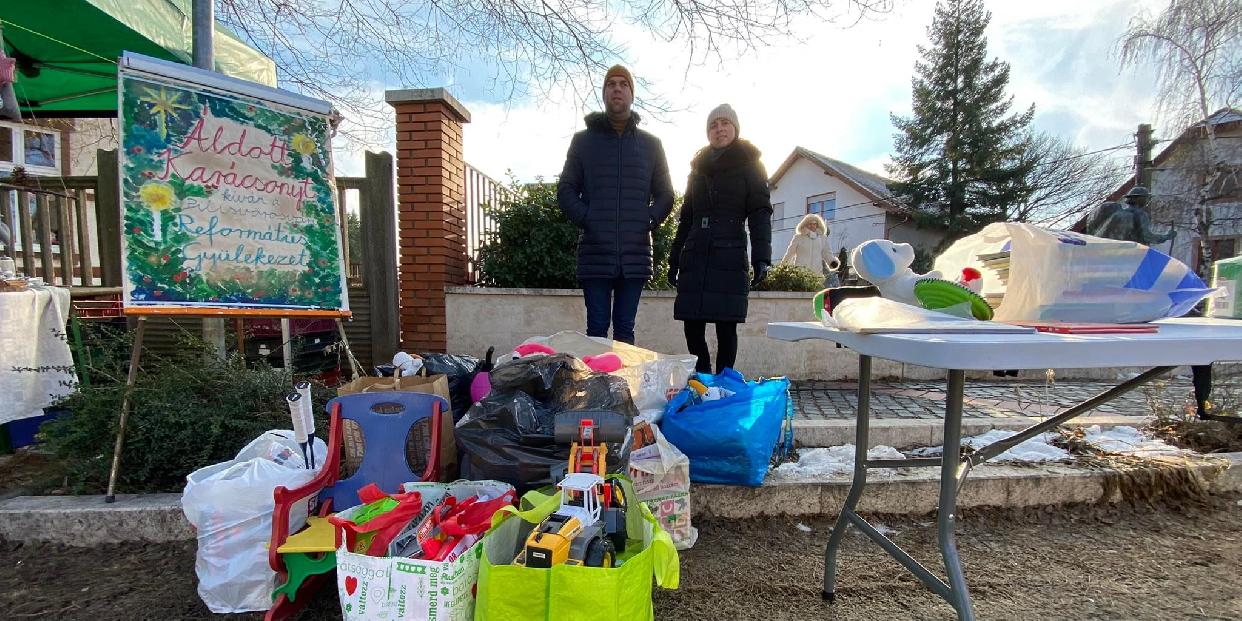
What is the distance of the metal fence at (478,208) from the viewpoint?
16.5 ft

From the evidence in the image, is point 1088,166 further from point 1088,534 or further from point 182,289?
point 182,289

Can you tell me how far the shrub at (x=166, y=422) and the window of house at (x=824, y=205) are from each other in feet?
82.9

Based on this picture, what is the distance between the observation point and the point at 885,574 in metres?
2.05

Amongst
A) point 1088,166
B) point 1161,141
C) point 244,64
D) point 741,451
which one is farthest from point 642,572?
point 1088,166

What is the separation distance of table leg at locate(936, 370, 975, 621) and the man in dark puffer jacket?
7.95ft

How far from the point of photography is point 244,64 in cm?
399

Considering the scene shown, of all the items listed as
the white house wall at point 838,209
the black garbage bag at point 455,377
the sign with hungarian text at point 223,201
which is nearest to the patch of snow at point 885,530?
the black garbage bag at point 455,377

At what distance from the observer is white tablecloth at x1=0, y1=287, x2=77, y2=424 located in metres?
2.79

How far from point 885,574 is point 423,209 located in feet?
13.4

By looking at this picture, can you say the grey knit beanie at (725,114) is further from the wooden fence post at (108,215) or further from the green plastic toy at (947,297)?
the wooden fence post at (108,215)

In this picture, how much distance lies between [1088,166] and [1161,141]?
10708mm

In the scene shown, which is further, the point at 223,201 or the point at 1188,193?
the point at 1188,193

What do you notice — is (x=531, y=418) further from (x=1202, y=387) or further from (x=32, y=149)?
(x=32, y=149)

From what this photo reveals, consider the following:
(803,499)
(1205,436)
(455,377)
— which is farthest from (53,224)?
(1205,436)
